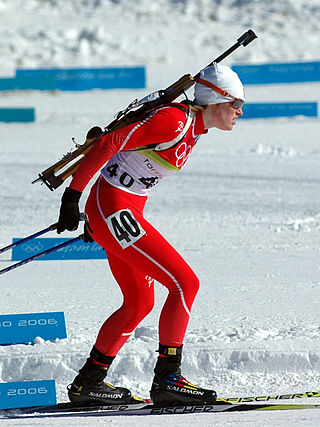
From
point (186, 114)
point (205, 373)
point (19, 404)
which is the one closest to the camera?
point (186, 114)

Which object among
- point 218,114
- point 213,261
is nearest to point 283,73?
point 213,261

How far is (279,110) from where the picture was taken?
591 inches

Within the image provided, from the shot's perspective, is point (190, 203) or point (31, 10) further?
point (31, 10)

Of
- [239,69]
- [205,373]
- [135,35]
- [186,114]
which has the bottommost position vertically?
[205,373]

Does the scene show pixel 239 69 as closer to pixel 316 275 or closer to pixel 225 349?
pixel 316 275

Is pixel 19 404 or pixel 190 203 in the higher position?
pixel 190 203

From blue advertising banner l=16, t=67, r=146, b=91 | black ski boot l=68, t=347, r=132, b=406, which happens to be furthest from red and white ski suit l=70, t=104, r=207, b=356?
blue advertising banner l=16, t=67, r=146, b=91

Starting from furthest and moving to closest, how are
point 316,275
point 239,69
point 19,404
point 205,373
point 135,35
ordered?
point 135,35 → point 239,69 → point 316,275 → point 205,373 → point 19,404

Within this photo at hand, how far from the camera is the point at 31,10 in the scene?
28531 mm

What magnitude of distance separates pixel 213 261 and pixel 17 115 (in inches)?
314

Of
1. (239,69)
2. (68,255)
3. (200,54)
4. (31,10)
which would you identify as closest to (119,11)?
(31,10)

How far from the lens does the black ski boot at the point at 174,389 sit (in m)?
4.23

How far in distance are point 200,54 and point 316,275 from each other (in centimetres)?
1830

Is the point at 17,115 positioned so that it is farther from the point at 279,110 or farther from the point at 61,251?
the point at 61,251
